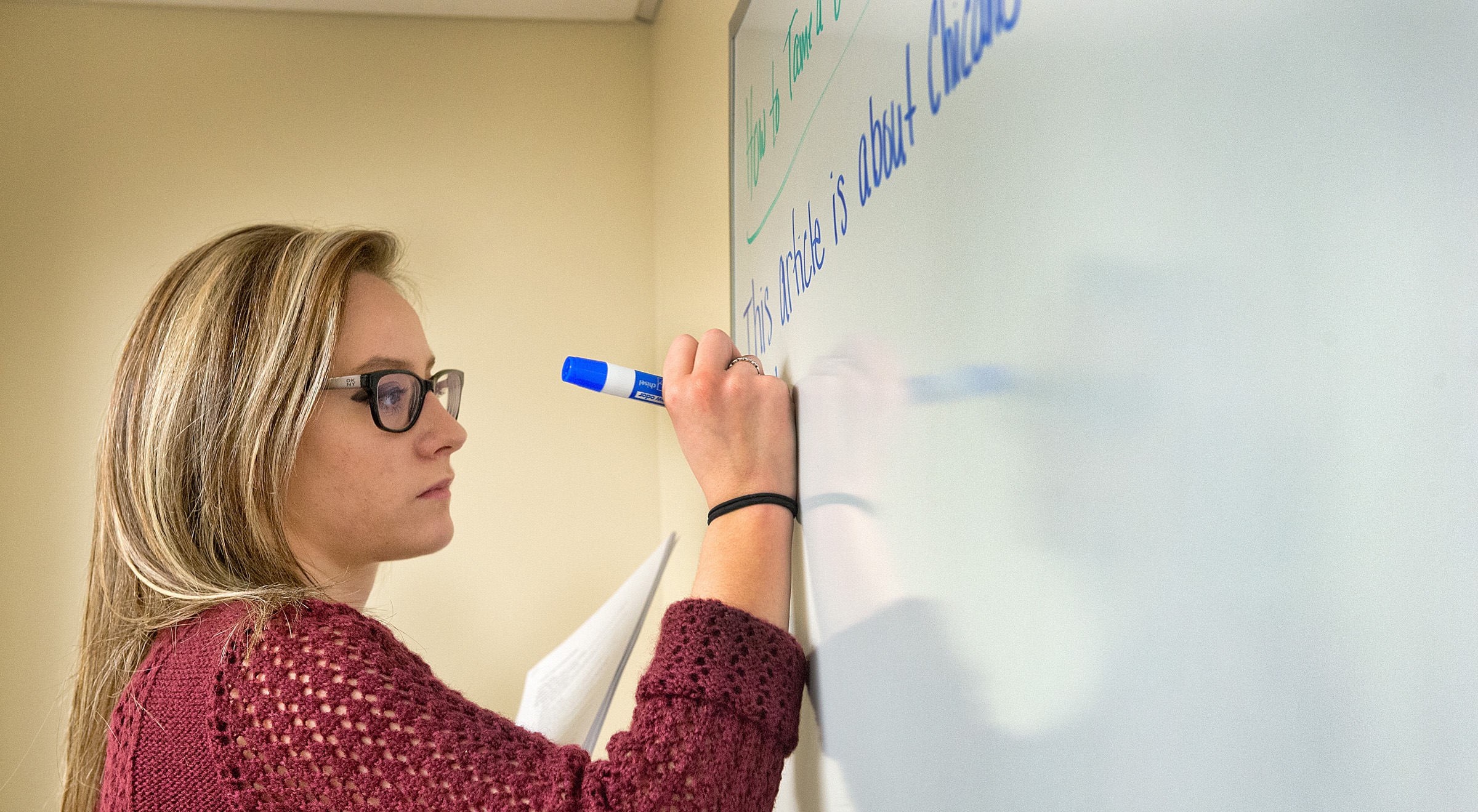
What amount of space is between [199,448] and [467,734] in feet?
1.19

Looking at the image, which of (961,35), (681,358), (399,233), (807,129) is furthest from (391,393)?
(399,233)

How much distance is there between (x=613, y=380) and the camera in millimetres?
704

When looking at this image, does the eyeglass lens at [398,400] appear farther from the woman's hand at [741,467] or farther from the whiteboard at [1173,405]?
the whiteboard at [1173,405]

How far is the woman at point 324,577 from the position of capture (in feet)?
1.78

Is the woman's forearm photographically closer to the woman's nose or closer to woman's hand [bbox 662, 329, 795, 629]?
woman's hand [bbox 662, 329, 795, 629]

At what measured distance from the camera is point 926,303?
0.44 meters

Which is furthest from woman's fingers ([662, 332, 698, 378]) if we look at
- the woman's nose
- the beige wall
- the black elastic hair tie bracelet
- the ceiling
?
the ceiling

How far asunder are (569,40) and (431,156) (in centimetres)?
38

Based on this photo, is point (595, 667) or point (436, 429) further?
point (595, 667)

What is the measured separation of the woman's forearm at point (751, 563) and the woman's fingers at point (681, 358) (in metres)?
0.12

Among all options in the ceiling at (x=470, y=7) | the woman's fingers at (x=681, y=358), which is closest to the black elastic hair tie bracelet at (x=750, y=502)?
the woman's fingers at (x=681, y=358)

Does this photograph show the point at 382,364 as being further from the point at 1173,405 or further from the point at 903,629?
the point at 1173,405

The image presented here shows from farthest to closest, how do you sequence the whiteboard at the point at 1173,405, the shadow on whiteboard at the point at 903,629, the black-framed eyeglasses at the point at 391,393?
1. the black-framed eyeglasses at the point at 391,393
2. the shadow on whiteboard at the point at 903,629
3. the whiteboard at the point at 1173,405

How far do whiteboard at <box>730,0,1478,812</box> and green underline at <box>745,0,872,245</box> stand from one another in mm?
15
